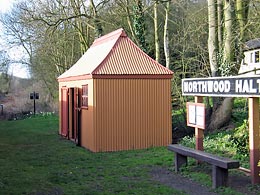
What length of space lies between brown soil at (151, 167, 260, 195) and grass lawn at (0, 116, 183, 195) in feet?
0.81

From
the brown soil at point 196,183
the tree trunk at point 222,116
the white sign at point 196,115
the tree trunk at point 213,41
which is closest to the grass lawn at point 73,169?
the brown soil at point 196,183

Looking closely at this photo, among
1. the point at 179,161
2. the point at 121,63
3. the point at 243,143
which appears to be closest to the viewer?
the point at 179,161

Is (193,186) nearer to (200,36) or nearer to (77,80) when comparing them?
(77,80)

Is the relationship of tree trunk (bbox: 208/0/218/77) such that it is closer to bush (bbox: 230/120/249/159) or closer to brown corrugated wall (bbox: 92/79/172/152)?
brown corrugated wall (bbox: 92/79/172/152)

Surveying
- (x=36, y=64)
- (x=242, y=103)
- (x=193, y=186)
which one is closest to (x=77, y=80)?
(x=193, y=186)

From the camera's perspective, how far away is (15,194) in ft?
25.5

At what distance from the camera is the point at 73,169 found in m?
10.9

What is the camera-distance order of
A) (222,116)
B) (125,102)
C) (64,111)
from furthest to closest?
(64,111), (222,116), (125,102)

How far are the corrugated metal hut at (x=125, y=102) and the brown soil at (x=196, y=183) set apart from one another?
3.85 meters

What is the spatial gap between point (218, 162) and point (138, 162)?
3840 millimetres

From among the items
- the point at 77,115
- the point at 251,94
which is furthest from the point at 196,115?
the point at 77,115

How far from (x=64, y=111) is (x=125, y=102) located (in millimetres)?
5429

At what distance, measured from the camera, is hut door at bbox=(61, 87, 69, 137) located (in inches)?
717

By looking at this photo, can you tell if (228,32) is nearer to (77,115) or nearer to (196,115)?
(77,115)
